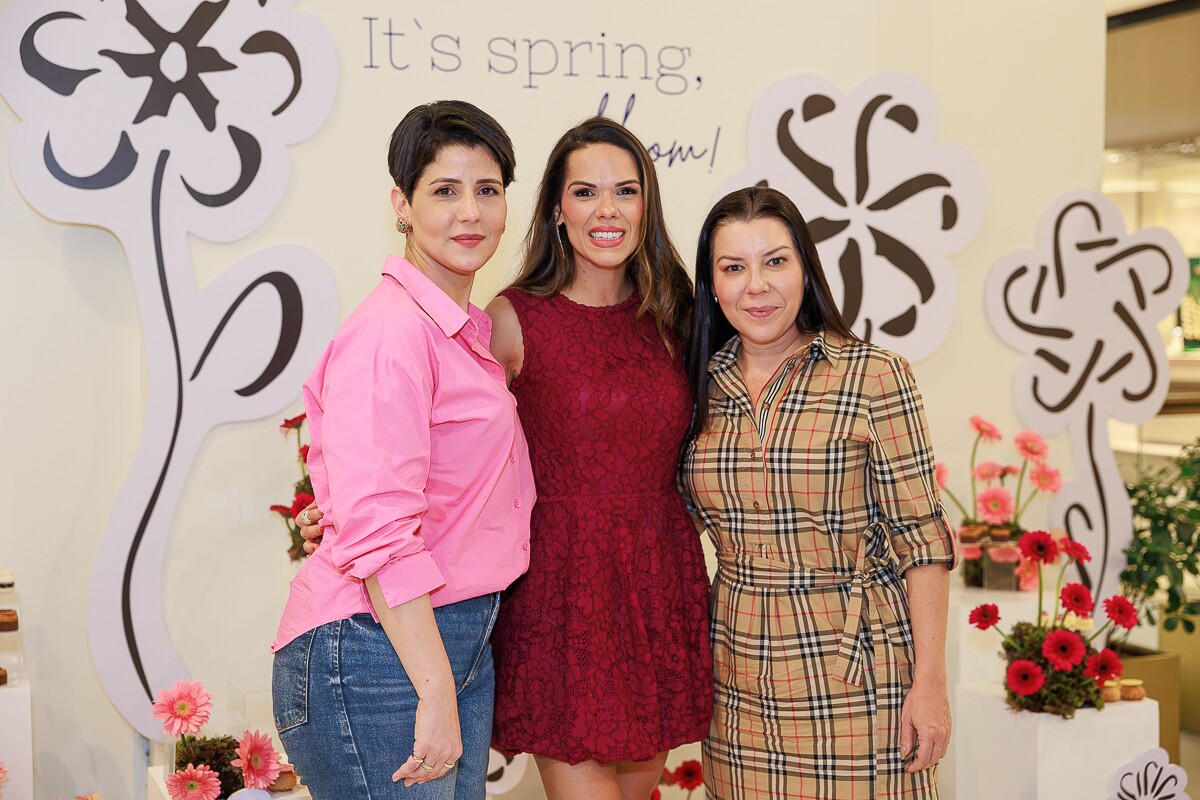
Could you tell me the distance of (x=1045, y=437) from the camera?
378 cm

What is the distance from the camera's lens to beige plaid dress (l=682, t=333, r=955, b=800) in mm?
2107

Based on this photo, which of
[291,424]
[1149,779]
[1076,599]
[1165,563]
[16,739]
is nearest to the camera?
[16,739]

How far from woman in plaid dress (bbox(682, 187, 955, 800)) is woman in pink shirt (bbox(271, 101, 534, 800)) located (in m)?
0.48

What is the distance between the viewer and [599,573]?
2162 mm

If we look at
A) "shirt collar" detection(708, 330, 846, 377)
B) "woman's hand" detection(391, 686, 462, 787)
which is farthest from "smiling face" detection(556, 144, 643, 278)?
"woman's hand" detection(391, 686, 462, 787)

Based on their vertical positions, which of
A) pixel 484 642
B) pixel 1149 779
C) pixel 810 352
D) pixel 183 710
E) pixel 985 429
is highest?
pixel 810 352

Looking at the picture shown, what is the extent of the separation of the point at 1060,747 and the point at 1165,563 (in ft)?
3.59

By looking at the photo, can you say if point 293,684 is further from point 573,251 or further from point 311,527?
point 573,251

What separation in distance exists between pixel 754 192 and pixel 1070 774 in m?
1.78

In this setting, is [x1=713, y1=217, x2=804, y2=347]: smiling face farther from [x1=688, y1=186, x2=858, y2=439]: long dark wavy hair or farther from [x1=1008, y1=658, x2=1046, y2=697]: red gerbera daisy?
[x1=1008, y1=658, x2=1046, y2=697]: red gerbera daisy

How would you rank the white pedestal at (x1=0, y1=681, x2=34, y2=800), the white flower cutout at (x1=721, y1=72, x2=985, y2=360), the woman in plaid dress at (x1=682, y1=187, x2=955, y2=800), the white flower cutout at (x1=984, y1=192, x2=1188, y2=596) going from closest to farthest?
the woman in plaid dress at (x1=682, y1=187, x2=955, y2=800), the white pedestal at (x1=0, y1=681, x2=34, y2=800), the white flower cutout at (x1=721, y1=72, x2=985, y2=360), the white flower cutout at (x1=984, y1=192, x2=1188, y2=596)

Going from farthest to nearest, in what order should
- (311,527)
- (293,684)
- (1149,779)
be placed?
(1149,779)
(311,527)
(293,684)

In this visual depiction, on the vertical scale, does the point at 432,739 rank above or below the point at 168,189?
below

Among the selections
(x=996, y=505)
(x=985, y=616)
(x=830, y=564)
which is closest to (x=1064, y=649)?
(x=985, y=616)
